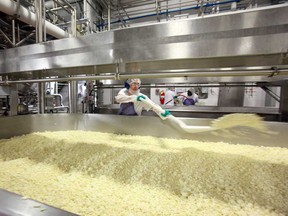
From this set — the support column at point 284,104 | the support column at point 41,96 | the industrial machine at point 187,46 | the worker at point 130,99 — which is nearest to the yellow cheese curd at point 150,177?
the industrial machine at point 187,46

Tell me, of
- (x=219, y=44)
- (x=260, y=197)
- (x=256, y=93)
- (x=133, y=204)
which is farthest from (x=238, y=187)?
(x=256, y=93)

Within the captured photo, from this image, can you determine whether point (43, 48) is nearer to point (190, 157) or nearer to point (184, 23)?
point (184, 23)

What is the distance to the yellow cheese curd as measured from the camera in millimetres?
519

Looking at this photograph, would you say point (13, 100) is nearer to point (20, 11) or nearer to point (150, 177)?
point (20, 11)

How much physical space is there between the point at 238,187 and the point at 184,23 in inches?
25.2

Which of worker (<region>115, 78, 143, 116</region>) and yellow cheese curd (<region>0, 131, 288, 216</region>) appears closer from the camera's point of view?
yellow cheese curd (<region>0, 131, 288, 216</region>)

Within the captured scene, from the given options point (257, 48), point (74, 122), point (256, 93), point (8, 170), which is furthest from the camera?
point (256, 93)

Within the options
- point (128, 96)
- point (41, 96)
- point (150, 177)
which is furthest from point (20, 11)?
point (150, 177)

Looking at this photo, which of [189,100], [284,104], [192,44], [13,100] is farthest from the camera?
[189,100]

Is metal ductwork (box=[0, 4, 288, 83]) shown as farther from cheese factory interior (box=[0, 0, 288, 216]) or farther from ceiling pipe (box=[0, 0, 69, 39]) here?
ceiling pipe (box=[0, 0, 69, 39])

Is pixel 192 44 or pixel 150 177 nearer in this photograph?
pixel 192 44

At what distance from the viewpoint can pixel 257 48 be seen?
0.45 metres

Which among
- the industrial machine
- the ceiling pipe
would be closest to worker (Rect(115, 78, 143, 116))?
the industrial machine

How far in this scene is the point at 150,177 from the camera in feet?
2.25
